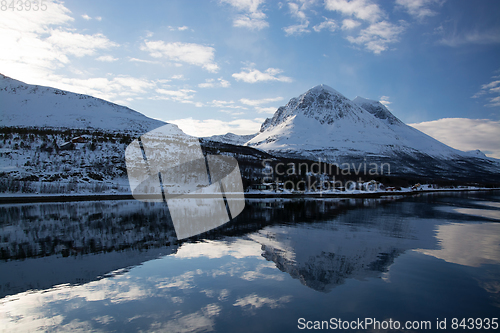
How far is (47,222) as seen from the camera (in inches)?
768

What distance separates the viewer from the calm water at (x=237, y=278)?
22.4 feet

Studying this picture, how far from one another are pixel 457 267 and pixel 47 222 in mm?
23413

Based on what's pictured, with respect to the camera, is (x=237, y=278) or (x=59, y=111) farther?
(x=59, y=111)

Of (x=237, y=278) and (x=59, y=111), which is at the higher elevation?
(x=59, y=111)

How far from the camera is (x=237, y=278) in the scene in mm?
9391

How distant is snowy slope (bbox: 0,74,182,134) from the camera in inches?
3332

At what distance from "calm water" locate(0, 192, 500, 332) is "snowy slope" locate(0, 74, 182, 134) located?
266 ft

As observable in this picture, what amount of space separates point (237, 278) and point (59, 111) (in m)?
107

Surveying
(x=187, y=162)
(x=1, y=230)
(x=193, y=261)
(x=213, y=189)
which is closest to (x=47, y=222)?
(x=1, y=230)

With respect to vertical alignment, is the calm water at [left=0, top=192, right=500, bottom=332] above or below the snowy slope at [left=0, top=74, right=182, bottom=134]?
below

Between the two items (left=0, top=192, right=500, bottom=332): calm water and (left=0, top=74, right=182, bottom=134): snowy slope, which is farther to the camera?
(left=0, top=74, right=182, bottom=134): snowy slope

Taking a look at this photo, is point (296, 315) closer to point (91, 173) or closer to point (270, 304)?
point (270, 304)

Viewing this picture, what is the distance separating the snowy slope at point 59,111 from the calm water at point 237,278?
81.1m

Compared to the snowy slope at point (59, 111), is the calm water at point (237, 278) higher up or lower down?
lower down
